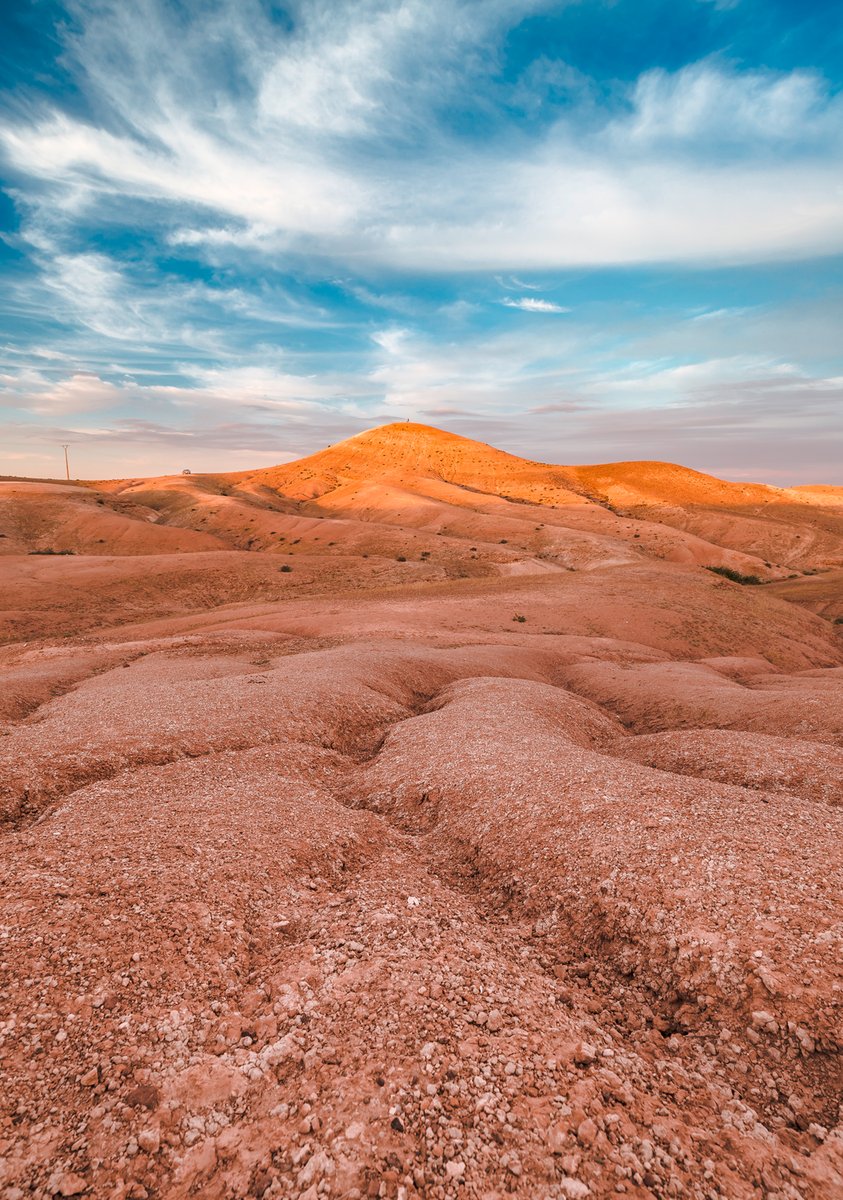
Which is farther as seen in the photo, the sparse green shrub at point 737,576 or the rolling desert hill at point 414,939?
the sparse green shrub at point 737,576

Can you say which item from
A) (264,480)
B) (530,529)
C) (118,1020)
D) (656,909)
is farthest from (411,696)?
(264,480)

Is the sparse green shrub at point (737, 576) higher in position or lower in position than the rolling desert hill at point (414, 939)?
lower

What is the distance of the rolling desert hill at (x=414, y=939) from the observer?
16.5 ft

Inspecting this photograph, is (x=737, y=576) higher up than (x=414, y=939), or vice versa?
(x=414, y=939)

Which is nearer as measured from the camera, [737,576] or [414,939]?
[414,939]

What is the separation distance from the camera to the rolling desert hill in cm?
504

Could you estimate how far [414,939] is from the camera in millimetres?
7914

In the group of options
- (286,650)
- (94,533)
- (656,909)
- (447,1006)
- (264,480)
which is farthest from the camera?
(264,480)

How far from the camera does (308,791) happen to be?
13.2m

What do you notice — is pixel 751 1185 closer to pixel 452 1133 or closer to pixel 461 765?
pixel 452 1133

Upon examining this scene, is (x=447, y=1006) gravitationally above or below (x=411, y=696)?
above

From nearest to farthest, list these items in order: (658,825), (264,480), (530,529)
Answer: (658,825), (530,529), (264,480)

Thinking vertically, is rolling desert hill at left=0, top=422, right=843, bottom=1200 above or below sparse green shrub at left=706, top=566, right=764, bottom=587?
above

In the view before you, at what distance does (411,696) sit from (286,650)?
10.1 m
